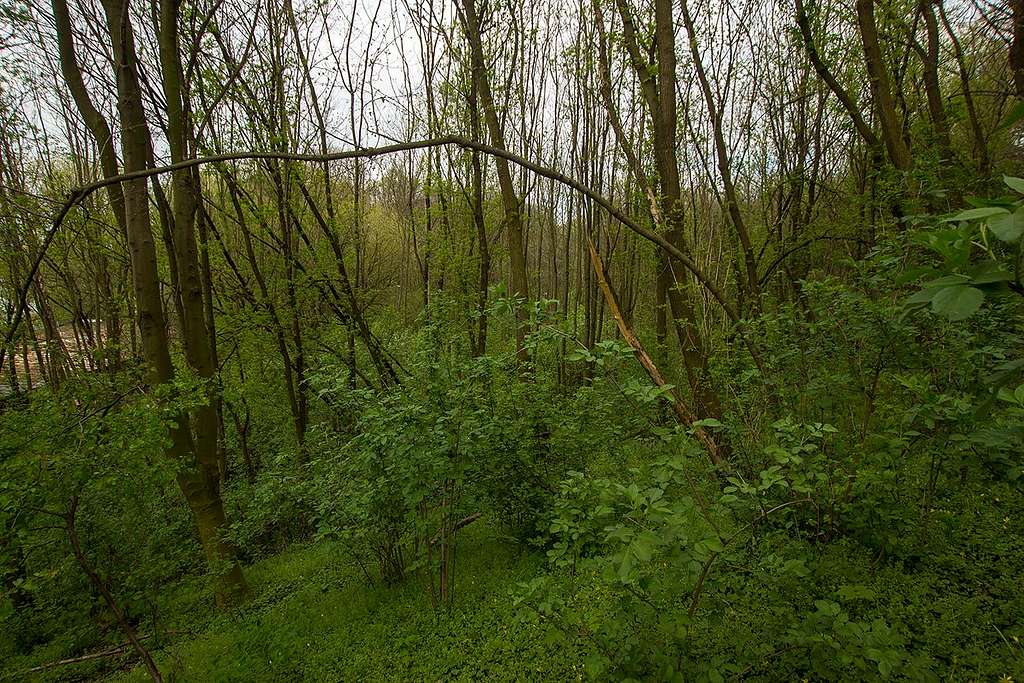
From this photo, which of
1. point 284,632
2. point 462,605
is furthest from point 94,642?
point 462,605

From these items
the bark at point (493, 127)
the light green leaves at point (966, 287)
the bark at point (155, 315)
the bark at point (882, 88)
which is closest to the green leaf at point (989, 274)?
the light green leaves at point (966, 287)

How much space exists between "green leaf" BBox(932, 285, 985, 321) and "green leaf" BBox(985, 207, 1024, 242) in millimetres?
85

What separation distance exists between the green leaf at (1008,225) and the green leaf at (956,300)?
9 centimetres

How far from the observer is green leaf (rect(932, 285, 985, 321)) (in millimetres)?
618

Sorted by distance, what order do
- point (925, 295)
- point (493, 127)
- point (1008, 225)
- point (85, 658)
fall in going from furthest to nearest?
1. point (493, 127)
2. point (85, 658)
3. point (925, 295)
4. point (1008, 225)

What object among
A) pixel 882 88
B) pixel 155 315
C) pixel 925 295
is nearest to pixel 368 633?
pixel 155 315

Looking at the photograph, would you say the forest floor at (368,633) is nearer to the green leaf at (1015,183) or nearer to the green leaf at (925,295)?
the green leaf at (925,295)

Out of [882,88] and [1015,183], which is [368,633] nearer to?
[1015,183]

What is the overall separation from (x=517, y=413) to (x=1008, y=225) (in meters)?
3.22

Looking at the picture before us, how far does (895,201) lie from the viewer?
4.31m

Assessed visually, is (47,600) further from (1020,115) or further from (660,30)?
(660,30)

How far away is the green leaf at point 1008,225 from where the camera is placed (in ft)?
1.88

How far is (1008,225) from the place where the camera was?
0.60 meters

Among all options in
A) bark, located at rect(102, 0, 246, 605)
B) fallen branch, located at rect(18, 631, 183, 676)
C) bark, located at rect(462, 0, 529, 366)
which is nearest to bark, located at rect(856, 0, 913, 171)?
bark, located at rect(462, 0, 529, 366)
